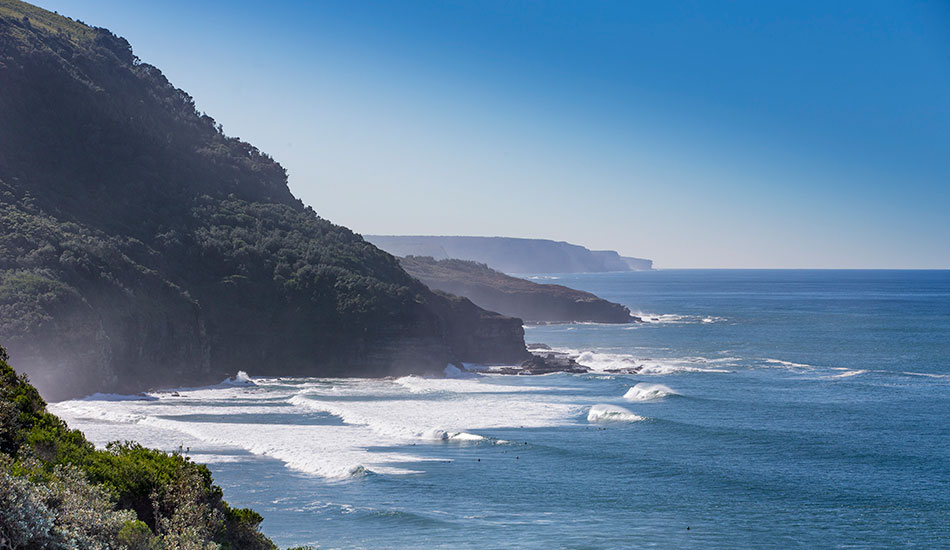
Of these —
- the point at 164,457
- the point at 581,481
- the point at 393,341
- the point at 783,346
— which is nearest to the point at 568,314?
the point at 783,346

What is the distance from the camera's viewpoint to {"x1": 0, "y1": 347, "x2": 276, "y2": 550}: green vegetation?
11.6m

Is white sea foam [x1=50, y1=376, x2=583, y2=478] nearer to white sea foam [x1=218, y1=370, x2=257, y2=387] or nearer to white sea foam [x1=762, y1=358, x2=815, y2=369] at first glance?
white sea foam [x1=218, y1=370, x2=257, y2=387]

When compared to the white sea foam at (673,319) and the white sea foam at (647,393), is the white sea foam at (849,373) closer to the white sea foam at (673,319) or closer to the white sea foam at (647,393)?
the white sea foam at (647,393)

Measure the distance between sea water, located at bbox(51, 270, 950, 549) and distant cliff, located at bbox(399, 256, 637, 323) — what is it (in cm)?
5742

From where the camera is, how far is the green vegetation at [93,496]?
1162cm

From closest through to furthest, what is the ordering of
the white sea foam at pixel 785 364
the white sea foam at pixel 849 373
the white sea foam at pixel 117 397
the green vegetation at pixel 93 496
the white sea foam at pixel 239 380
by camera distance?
the green vegetation at pixel 93 496 < the white sea foam at pixel 117 397 < the white sea foam at pixel 239 380 < the white sea foam at pixel 849 373 < the white sea foam at pixel 785 364

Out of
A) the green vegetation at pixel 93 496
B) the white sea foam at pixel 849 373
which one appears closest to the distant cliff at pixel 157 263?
the white sea foam at pixel 849 373

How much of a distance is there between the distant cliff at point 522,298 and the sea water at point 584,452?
5742 centimetres

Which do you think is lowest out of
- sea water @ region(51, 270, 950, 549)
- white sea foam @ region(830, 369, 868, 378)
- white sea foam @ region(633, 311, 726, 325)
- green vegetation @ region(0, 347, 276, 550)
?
sea water @ region(51, 270, 950, 549)

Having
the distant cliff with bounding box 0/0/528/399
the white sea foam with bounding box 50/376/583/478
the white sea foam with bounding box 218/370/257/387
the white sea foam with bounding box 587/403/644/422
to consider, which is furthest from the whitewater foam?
the white sea foam with bounding box 218/370/257/387

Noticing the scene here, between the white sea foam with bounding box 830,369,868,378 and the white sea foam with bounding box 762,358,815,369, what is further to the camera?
the white sea foam with bounding box 762,358,815,369

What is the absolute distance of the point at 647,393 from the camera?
195 feet

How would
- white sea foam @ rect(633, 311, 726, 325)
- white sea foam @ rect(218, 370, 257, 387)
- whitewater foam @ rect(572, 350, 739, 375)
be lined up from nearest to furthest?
white sea foam @ rect(218, 370, 257, 387) → whitewater foam @ rect(572, 350, 739, 375) → white sea foam @ rect(633, 311, 726, 325)

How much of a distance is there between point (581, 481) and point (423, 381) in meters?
36.8
